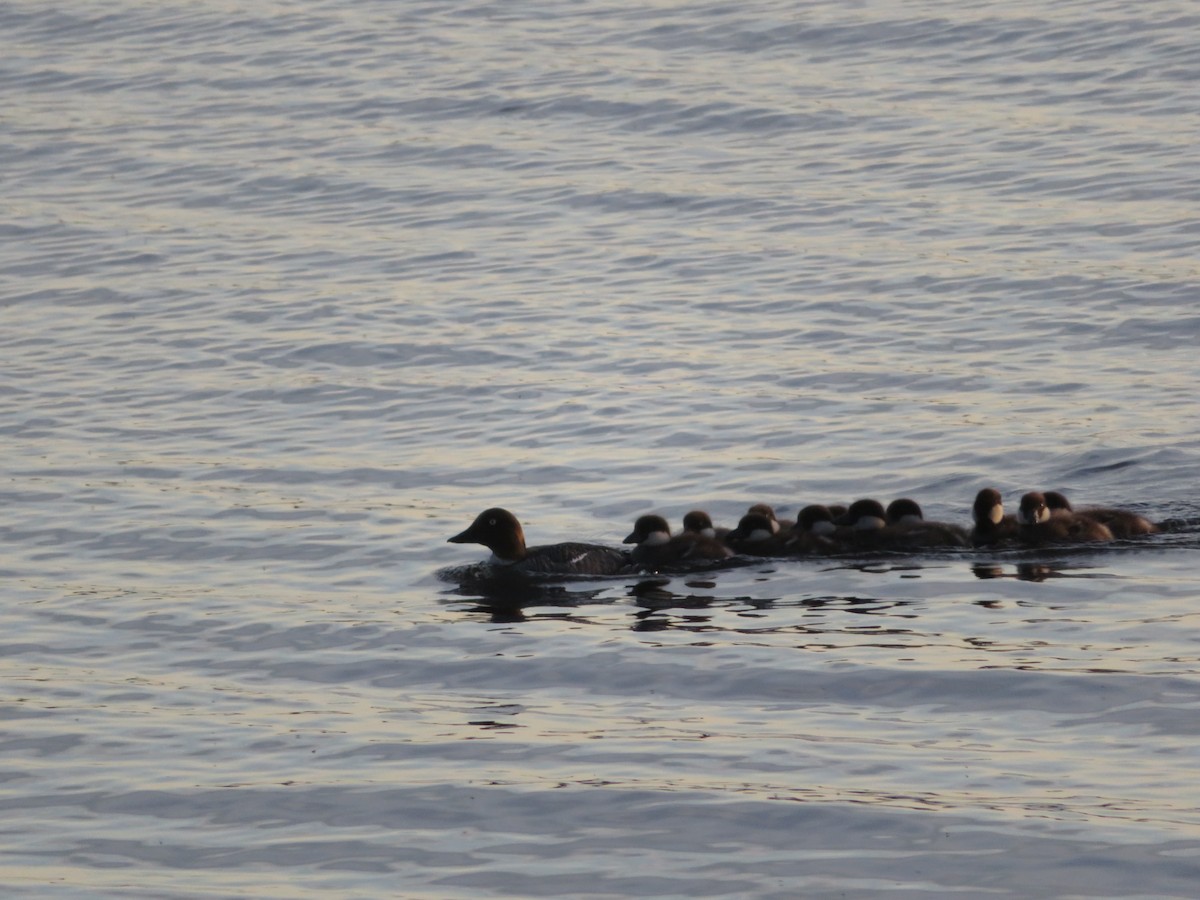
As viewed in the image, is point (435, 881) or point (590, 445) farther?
point (590, 445)

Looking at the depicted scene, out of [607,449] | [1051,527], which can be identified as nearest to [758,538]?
[1051,527]

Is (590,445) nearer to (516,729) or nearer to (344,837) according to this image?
(516,729)

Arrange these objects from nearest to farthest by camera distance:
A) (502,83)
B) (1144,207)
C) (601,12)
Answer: (1144,207), (502,83), (601,12)

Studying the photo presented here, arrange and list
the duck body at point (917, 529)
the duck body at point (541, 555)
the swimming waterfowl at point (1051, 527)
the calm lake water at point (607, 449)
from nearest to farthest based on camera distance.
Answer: the calm lake water at point (607, 449) → the swimming waterfowl at point (1051, 527) → the duck body at point (917, 529) → the duck body at point (541, 555)

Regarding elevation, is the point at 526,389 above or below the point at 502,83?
below

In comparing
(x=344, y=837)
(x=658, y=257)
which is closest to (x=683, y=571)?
(x=344, y=837)

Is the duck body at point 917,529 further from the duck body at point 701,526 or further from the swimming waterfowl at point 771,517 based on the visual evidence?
the duck body at point 701,526

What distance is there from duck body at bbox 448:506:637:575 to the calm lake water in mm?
197

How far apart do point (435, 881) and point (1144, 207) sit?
50.1ft

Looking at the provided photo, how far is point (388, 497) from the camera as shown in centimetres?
1453

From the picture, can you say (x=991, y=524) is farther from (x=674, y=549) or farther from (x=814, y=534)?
(x=674, y=549)

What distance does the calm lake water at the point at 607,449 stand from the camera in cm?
834

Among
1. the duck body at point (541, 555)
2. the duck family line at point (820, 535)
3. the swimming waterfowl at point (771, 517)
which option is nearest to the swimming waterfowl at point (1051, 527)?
the duck family line at point (820, 535)

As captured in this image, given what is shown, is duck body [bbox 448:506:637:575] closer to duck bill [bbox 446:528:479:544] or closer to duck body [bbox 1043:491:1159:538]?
duck bill [bbox 446:528:479:544]
